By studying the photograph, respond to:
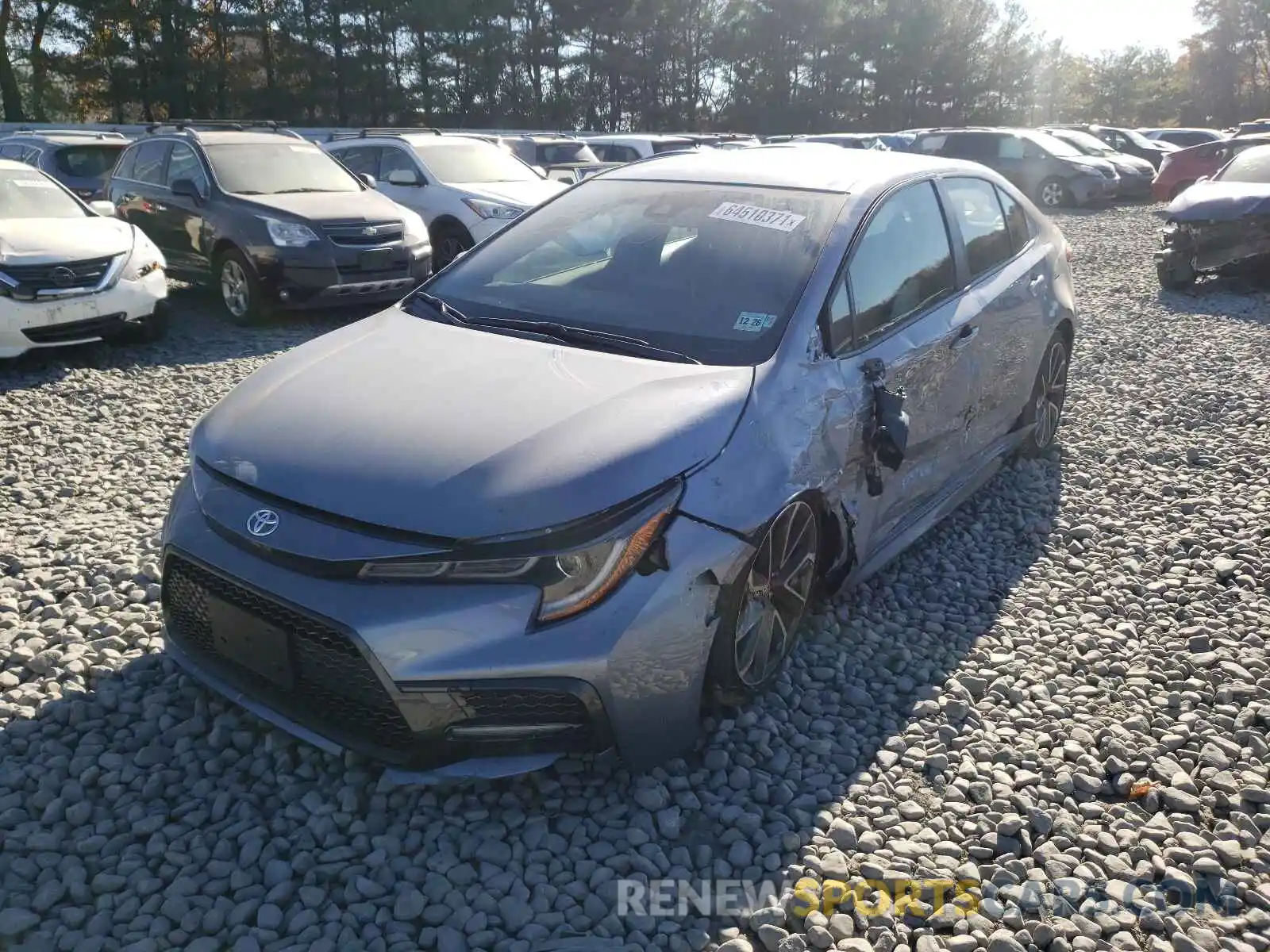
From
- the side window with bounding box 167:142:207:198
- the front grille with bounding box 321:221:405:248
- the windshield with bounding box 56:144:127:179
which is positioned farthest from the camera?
the windshield with bounding box 56:144:127:179

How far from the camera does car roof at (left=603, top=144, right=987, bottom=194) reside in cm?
412

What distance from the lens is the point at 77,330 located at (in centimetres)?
738

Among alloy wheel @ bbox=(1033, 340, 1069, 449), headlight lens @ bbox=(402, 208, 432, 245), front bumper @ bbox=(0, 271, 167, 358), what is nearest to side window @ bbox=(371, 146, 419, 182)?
headlight lens @ bbox=(402, 208, 432, 245)

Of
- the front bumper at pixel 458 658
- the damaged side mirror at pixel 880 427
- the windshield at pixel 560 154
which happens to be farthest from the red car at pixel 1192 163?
the front bumper at pixel 458 658

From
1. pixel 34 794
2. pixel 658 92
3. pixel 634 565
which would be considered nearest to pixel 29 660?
pixel 34 794

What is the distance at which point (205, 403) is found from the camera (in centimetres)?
670

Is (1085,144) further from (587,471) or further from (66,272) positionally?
(587,471)

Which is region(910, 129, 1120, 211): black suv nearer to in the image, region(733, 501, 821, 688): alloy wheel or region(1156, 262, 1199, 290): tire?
region(1156, 262, 1199, 290): tire

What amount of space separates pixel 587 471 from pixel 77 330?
6039 millimetres

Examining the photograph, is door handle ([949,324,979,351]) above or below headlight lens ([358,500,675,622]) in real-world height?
above

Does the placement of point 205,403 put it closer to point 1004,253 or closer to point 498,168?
point 1004,253

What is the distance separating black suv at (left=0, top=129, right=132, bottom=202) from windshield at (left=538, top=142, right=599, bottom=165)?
702 cm

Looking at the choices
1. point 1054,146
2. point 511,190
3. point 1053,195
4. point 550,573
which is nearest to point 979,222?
point 550,573

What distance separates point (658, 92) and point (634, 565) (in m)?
47.1
